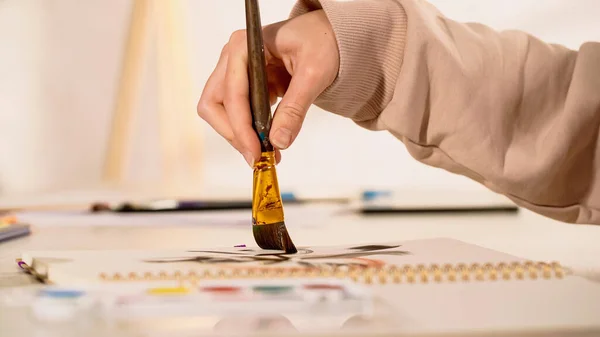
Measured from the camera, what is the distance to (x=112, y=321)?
0.95 ft

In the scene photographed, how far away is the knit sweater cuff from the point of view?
592 mm

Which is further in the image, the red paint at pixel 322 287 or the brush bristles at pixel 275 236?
the brush bristles at pixel 275 236

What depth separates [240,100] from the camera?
21.0 inches

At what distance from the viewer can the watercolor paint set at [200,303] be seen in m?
0.29

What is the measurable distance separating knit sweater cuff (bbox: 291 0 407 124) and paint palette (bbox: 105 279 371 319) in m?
0.31

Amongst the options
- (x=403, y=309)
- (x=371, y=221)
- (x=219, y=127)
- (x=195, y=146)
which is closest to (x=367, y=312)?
(x=403, y=309)

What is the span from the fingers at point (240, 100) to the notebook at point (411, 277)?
7cm

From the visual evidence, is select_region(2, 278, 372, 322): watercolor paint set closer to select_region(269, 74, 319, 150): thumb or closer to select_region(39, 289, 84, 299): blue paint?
select_region(39, 289, 84, 299): blue paint

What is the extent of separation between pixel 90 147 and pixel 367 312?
2.06 metres

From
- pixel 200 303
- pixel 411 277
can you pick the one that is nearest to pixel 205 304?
pixel 200 303

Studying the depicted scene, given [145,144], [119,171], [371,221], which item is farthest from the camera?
[145,144]

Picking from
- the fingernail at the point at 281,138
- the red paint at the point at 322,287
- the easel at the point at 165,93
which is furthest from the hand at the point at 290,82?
the easel at the point at 165,93

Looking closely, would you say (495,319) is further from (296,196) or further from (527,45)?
(296,196)

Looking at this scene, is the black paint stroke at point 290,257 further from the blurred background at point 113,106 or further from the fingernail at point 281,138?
the blurred background at point 113,106
